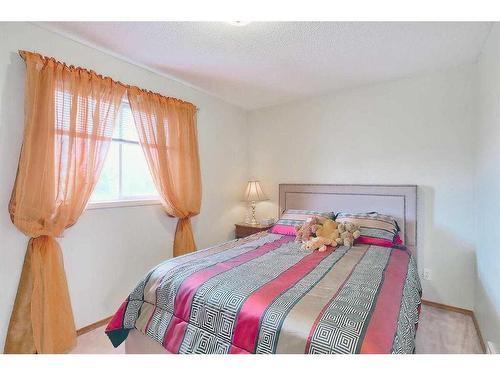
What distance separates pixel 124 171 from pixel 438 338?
9.68 feet

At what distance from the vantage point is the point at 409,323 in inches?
50.3

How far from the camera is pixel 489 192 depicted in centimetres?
184

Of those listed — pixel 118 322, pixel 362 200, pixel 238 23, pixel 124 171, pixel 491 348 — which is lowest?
pixel 491 348

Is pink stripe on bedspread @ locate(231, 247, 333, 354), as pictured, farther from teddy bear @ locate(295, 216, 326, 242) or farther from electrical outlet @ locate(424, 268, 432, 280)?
electrical outlet @ locate(424, 268, 432, 280)

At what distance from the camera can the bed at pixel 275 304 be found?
108cm

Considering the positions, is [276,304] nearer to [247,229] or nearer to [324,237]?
[324,237]

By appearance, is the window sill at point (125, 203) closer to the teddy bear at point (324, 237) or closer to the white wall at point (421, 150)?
the teddy bear at point (324, 237)

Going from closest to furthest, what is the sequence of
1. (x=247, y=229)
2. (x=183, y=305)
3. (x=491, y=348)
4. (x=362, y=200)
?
(x=183, y=305), (x=491, y=348), (x=362, y=200), (x=247, y=229)

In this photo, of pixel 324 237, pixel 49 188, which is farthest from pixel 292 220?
pixel 49 188

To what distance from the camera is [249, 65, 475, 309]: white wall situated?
7.97 feet

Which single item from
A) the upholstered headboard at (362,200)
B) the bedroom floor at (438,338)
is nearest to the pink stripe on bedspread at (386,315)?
the bedroom floor at (438,338)

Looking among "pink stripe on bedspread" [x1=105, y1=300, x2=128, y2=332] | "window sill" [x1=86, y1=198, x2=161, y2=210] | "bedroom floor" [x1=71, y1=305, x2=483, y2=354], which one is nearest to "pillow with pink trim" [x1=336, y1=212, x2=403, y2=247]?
"bedroom floor" [x1=71, y1=305, x2=483, y2=354]

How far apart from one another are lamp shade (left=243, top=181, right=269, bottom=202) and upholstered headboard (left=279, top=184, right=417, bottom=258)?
0.84 ft
